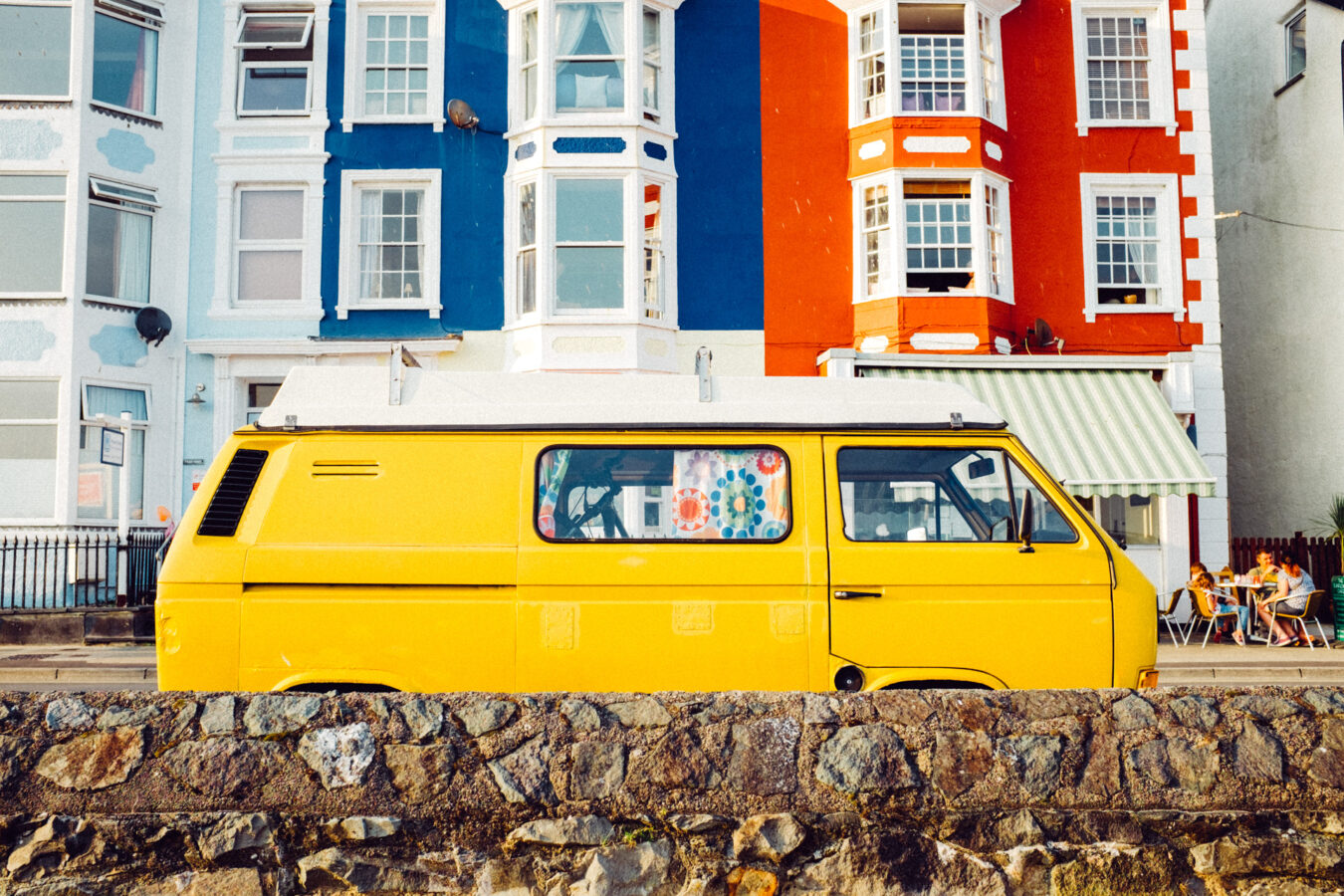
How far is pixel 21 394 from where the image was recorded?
1853 cm

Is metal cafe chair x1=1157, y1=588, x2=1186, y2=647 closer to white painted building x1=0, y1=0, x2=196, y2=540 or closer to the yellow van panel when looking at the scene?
the yellow van panel

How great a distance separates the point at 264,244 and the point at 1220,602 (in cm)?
1637

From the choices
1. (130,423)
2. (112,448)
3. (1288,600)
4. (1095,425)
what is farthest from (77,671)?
(1288,600)

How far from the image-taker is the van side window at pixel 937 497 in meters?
6.24

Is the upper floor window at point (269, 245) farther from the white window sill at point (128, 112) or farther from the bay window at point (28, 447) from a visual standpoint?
the bay window at point (28, 447)

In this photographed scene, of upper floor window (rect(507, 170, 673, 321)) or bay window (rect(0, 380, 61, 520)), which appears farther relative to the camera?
upper floor window (rect(507, 170, 673, 321))

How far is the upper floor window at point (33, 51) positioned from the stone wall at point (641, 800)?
1842cm

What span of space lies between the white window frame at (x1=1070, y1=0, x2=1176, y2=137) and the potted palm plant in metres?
7.21

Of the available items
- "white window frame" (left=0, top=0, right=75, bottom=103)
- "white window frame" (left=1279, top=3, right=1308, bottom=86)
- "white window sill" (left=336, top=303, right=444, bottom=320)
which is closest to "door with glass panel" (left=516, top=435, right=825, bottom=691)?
"white window sill" (left=336, top=303, right=444, bottom=320)

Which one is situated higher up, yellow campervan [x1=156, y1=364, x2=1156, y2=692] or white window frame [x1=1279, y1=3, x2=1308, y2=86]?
white window frame [x1=1279, y1=3, x2=1308, y2=86]

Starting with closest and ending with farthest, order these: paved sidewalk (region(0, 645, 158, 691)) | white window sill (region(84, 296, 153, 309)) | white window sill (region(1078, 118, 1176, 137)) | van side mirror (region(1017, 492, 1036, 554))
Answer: van side mirror (region(1017, 492, 1036, 554)), paved sidewalk (region(0, 645, 158, 691)), white window sill (region(84, 296, 153, 309)), white window sill (region(1078, 118, 1176, 137))

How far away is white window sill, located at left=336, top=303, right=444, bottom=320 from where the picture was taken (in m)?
19.2

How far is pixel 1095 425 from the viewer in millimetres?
17672

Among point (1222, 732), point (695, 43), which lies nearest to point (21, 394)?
point (695, 43)
